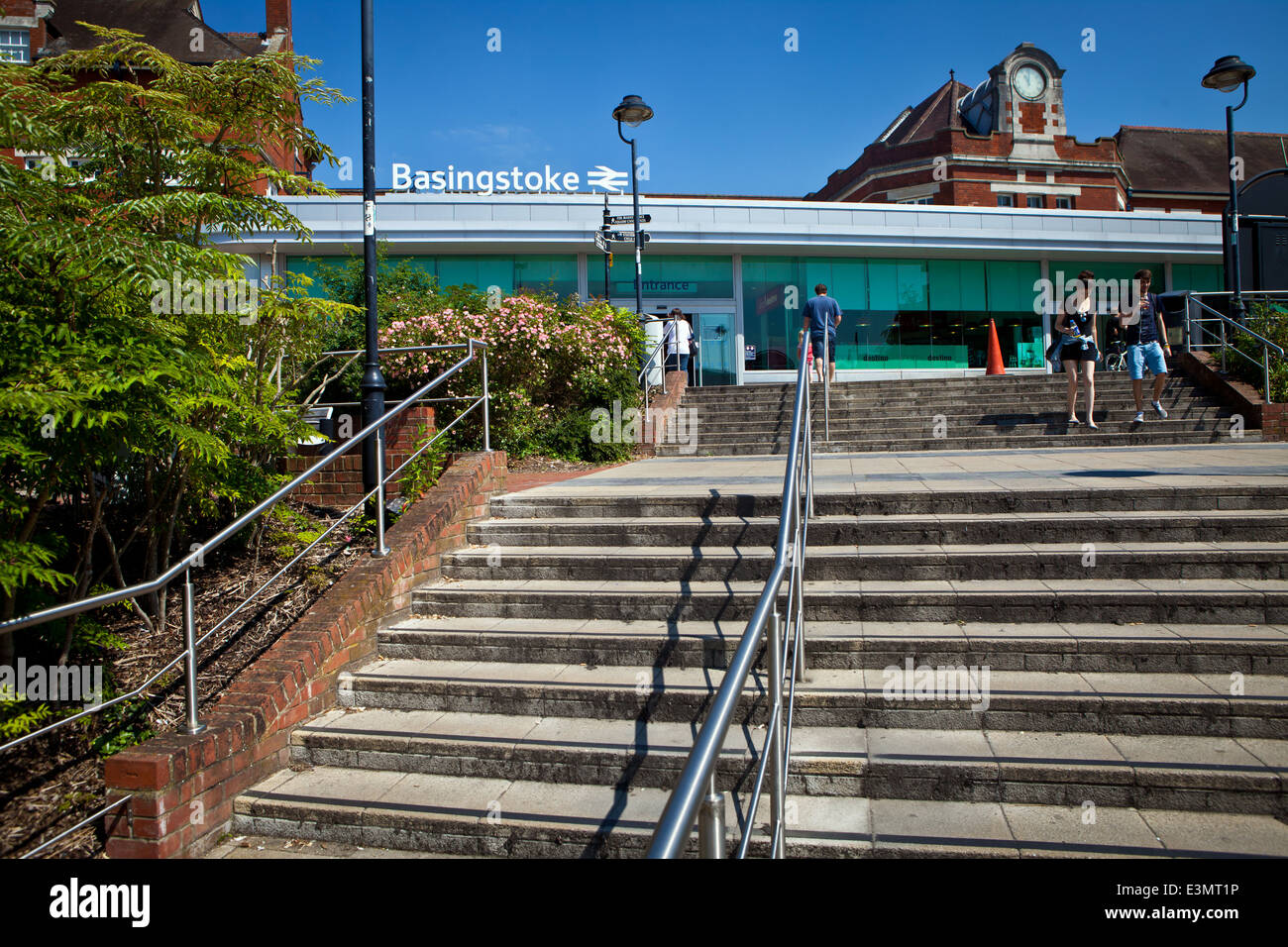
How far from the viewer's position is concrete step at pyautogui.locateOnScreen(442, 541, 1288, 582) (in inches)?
194

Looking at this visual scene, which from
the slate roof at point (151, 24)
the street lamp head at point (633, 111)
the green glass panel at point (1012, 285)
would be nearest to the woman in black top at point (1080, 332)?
the street lamp head at point (633, 111)

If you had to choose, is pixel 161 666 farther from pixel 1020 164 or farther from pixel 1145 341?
pixel 1020 164

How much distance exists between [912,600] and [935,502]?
145 cm

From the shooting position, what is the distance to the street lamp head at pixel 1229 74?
13.7m

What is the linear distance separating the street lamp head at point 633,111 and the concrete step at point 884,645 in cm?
1248

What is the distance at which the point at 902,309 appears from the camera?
23.5 m

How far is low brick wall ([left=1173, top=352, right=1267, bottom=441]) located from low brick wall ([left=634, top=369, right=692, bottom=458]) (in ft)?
26.0

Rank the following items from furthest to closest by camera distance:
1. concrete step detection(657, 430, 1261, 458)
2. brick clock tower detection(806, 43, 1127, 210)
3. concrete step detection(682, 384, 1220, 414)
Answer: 1. brick clock tower detection(806, 43, 1127, 210)
2. concrete step detection(682, 384, 1220, 414)
3. concrete step detection(657, 430, 1261, 458)

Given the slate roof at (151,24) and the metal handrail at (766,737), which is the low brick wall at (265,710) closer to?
the metal handrail at (766,737)

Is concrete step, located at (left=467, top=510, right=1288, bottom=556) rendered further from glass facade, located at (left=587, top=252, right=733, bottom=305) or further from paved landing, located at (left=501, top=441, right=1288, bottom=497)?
glass facade, located at (left=587, top=252, right=733, bottom=305)

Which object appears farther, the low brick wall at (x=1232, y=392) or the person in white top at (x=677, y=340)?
the person in white top at (x=677, y=340)
